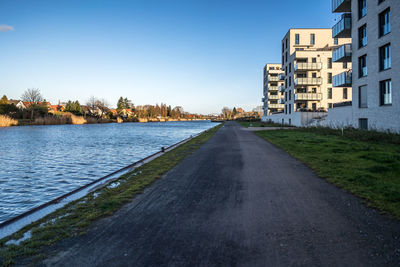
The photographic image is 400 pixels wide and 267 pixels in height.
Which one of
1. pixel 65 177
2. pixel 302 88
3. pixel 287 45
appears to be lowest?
pixel 65 177

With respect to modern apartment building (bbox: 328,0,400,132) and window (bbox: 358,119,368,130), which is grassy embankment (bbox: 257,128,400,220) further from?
window (bbox: 358,119,368,130)

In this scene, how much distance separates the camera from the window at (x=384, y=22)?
18.3 m

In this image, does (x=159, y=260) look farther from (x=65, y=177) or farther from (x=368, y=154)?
(x=368, y=154)

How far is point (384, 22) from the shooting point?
1883 centimetres

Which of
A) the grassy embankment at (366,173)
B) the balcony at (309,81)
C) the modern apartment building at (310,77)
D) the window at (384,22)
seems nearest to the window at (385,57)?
the window at (384,22)

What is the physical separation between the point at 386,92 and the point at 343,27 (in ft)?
31.0

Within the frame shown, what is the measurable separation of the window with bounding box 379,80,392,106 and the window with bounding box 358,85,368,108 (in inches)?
91.3

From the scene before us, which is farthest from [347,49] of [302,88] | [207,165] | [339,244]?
[339,244]

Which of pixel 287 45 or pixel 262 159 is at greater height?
pixel 287 45

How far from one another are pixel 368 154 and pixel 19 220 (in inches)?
483

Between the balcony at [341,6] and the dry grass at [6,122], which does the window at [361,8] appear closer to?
the balcony at [341,6]

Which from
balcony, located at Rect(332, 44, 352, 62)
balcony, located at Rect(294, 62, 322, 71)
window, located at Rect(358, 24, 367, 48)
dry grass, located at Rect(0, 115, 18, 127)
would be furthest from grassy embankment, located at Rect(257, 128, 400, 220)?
dry grass, located at Rect(0, 115, 18, 127)

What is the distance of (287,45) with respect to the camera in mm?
45250

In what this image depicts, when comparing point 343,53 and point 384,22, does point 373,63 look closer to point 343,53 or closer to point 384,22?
point 384,22
